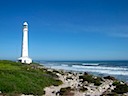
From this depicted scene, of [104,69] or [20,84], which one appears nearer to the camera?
[20,84]

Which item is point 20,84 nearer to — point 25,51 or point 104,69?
point 25,51

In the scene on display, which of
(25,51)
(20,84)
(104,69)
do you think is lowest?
(20,84)

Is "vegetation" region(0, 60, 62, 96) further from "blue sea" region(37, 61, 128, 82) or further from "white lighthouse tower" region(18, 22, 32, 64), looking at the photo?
"white lighthouse tower" region(18, 22, 32, 64)

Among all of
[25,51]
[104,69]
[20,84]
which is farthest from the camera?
[104,69]

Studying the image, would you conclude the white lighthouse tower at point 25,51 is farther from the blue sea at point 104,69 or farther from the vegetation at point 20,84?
the vegetation at point 20,84

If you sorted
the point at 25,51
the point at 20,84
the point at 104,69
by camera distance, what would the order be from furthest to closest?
1. the point at 104,69
2. the point at 25,51
3. the point at 20,84

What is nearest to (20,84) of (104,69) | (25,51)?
(25,51)

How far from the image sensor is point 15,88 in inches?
774

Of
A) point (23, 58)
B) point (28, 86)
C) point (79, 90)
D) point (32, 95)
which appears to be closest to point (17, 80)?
point (28, 86)

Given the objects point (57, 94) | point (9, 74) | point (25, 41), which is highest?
point (25, 41)

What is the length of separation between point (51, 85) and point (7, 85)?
5778mm

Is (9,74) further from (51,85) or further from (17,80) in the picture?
(51,85)

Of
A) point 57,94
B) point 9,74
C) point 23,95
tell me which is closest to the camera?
point 23,95

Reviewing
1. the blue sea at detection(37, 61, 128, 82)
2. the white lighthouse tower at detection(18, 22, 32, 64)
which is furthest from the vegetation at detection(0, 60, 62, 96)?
the white lighthouse tower at detection(18, 22, 32, 64)
